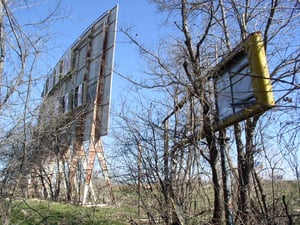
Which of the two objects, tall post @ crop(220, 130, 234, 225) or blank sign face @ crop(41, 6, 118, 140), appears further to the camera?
blank sign face @ crop(41, 6, 118, 140)

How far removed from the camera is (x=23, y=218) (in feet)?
29.9

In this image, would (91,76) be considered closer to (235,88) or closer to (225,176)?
(225,176)

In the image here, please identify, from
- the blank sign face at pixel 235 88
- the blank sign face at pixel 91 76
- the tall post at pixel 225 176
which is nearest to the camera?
the blank sign face at pixel 235 88

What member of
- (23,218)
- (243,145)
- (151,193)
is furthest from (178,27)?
(23,218)

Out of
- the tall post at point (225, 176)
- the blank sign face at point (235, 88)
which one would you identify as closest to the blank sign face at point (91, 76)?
the tall post at point (225, 176)

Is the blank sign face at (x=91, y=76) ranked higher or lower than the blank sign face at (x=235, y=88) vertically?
higher

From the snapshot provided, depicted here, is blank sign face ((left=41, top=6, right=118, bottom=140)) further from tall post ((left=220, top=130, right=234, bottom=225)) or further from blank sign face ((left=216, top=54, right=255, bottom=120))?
blank sign face ((left=216, top=54, right=255, bottom=120))

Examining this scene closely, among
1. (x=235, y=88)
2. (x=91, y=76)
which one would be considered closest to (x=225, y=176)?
(x=235, y=88)

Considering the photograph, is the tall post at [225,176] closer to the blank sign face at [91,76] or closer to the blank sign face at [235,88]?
the blank sign face at [235,88]

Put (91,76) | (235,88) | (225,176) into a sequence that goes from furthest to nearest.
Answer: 1. (91,76)
2. (225,176)
3. (235,88)

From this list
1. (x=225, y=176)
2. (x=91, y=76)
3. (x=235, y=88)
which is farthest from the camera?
(x=91, y=76)

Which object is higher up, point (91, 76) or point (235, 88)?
point (91, 76)

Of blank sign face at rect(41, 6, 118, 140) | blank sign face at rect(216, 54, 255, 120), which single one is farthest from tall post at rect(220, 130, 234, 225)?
blank sign face at rect(41, 6, 118, 140)

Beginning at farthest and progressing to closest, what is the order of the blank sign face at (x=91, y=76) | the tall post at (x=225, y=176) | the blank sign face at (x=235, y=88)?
the blank sign face at (x=91, y=76), the tall post at (x=225, y=176), the blank sign face at (x=235, y=88)
